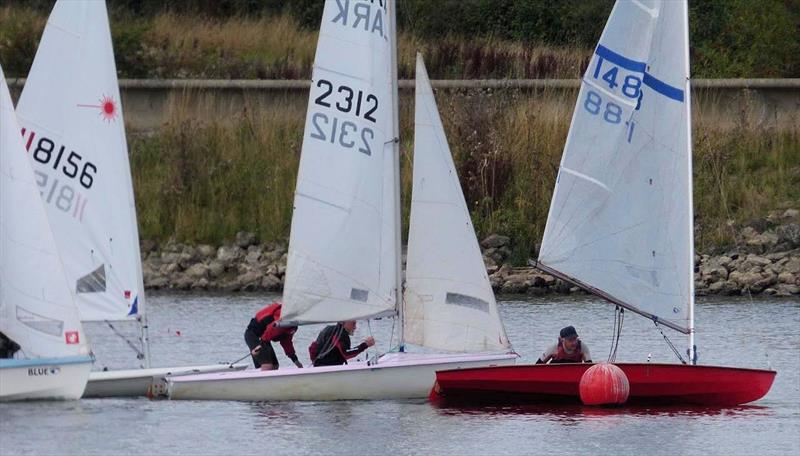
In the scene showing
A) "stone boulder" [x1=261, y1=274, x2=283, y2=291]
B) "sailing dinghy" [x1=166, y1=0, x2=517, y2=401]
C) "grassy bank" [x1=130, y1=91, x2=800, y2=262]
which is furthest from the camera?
"grassy bank" [x1=130, y1=91, x2=800, y2=262]

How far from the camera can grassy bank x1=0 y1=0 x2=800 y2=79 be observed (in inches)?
1548

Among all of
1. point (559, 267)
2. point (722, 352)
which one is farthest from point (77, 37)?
point (722, 352)

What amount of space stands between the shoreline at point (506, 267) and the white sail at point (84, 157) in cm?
1128

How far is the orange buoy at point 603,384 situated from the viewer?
20.9 m

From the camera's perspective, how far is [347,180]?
2234 cm

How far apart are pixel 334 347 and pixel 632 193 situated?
140 inches

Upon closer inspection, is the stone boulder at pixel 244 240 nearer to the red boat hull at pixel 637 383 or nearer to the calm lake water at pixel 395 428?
the calm lake water at pixel 395 428

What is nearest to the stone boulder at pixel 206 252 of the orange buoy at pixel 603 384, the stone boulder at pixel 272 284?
the stone boulder at pixel 272 284

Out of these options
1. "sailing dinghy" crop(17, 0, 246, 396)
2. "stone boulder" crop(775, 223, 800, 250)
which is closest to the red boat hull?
"sailing dinghy" crop(17, 0, 246, 396)

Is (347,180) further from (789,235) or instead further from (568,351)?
(789,235)

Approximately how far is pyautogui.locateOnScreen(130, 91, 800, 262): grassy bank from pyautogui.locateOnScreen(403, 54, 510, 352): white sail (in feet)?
39.9

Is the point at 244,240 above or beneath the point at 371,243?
beneath

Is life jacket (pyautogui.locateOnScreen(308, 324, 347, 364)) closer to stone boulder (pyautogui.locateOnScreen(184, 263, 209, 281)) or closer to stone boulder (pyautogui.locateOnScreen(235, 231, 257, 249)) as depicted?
stone boulder (pyautogui.locateOnScreen(184, 263, 209, 281))

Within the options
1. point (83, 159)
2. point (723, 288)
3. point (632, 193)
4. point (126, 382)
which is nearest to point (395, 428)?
point (126, 382)
